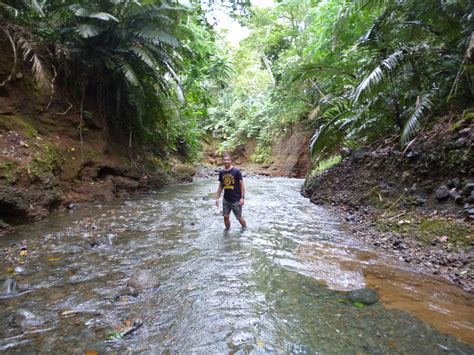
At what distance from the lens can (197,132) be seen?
14523mm

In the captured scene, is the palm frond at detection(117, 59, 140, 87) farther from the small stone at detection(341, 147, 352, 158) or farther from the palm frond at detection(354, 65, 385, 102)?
the small stone at detection(341, 147, 352, 158)

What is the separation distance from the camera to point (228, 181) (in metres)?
5.97

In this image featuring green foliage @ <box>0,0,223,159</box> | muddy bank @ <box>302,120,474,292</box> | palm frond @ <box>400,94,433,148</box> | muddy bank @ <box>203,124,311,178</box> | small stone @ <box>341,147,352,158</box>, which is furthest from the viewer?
muddy bank @ <box>203,124,311,178</box>

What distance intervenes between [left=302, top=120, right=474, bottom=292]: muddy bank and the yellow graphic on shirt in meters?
2.30

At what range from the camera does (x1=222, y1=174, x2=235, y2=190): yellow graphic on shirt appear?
19.5 ft

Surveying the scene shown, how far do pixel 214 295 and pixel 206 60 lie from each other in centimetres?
1076

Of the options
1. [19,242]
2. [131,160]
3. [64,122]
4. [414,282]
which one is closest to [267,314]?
[414,282]

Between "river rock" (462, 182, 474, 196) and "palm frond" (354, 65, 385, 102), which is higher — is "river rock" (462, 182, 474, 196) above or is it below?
below

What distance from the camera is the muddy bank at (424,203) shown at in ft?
12.7

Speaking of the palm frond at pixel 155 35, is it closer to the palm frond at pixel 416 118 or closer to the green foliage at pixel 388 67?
the green foliage at pixel 388 67

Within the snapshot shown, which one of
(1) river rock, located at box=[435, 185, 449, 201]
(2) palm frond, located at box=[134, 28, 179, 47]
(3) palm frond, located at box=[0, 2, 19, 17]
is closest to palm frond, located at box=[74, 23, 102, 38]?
(2) palm frond, located at box=[134, 28, 179, 47]

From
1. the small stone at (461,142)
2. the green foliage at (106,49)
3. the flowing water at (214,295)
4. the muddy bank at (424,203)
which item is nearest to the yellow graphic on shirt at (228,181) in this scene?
the flowing water at (214,295)

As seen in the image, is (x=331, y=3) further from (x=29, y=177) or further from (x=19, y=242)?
(x=19, y=242)

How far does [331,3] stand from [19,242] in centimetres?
1112
